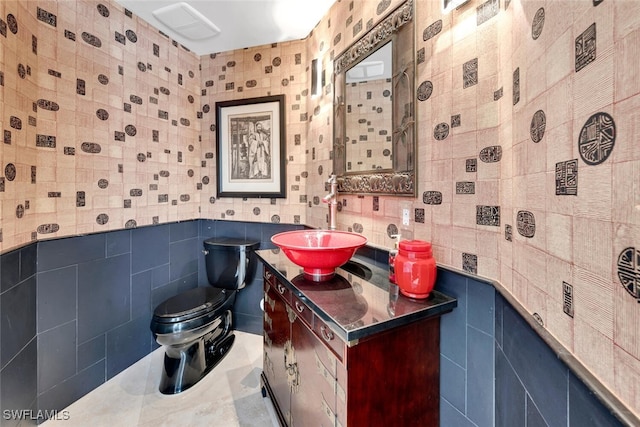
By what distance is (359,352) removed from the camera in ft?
2.64

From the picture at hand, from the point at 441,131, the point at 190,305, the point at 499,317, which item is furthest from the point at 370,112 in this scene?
the point at 190,305

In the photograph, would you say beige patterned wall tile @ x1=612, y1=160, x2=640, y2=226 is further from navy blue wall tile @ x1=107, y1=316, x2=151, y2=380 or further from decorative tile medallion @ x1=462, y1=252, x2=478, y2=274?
navy blue wall tile @ x1=107, y1=316, x2=151, y2=380

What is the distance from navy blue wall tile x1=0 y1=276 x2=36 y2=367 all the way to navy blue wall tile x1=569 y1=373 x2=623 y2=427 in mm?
1871

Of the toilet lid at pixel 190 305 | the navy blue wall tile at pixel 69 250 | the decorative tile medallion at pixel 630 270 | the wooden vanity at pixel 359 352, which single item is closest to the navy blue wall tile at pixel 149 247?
the navy blue wall tile at pixel 69 250

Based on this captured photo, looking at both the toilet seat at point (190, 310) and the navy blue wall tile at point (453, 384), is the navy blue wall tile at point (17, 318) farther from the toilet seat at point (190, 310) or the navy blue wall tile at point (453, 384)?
the navy blue wall tile at point (453, 384)

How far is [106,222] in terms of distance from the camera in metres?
1.69

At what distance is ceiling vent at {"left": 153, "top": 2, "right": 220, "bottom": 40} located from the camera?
5.66 feet

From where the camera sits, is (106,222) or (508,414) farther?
(106,222)

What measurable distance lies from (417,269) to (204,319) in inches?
54.3

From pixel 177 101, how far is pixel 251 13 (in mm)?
892

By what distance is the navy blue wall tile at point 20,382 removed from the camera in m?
1.15

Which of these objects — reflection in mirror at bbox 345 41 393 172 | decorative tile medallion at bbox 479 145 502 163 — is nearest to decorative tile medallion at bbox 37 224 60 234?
reflection in mirror at bbox 345 41 393 172

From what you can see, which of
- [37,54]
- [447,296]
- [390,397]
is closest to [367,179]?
[447,296]

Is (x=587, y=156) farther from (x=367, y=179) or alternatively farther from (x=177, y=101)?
(x=177, y=101)
